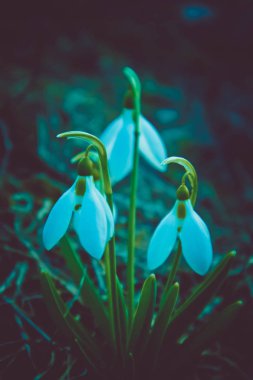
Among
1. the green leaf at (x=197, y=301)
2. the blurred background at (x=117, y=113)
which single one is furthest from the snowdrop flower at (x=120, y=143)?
the blurred background at (x=117, y=113)

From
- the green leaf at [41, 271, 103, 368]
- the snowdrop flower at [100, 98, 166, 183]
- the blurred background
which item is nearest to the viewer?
the green leaf at [41, 271, 103, 368]

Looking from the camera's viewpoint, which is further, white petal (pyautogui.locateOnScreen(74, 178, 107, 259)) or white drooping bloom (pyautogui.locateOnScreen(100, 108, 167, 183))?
white drooping bloom (pyautogui.locateOnScreen(100, 108, 167, 183))

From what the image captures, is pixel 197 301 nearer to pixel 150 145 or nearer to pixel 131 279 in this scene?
pixel 131 279

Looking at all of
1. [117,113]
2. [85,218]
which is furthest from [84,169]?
[117,113]

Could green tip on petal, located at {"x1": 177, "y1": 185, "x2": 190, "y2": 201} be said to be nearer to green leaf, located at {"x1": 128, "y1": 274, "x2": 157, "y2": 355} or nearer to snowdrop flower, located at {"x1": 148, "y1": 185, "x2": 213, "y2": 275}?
snowdrop flower, located at {"x1": 148, "y1": 185, "x2": 213, "y2": 275}

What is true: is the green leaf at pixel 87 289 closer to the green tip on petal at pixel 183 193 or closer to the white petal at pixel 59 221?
the white petal at pixel 59 221

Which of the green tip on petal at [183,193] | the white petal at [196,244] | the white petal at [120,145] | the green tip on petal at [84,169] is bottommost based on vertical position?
the white petal at [196,244]

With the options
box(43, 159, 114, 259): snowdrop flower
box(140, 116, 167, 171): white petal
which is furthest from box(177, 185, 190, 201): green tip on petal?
box(140, 116, 167, 171): white petal
